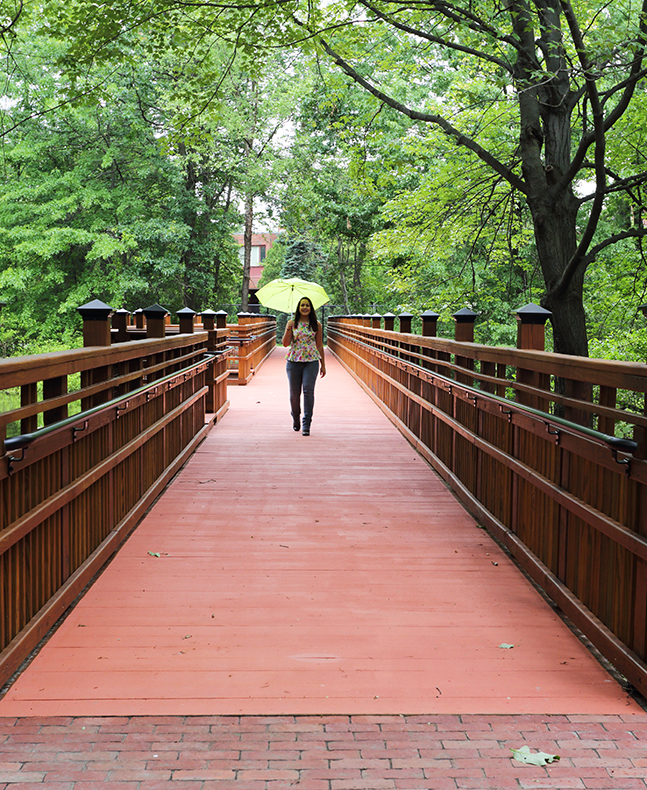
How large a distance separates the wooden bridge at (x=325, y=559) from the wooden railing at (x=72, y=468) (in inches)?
0.7

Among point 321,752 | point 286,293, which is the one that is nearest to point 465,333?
point 321,752

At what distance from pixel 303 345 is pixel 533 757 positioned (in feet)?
22.8

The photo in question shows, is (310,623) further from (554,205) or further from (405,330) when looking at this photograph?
(554,205)

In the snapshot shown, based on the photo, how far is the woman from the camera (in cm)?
925

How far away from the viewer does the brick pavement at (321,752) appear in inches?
97.7

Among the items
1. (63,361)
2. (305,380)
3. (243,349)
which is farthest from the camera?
(243,349)

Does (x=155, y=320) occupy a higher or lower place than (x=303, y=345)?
higher

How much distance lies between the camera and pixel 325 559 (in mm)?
4742

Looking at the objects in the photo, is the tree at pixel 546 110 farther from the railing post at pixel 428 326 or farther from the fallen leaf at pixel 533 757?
the fallen leaf at pixel 533 757

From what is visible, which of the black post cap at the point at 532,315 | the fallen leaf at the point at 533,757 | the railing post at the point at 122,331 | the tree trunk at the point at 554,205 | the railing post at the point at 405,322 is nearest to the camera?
the fallen leaf at the point at 533,757

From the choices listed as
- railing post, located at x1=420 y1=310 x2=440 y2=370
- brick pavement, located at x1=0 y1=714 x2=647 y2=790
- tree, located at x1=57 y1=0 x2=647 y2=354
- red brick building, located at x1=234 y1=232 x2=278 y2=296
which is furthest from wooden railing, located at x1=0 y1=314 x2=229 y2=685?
red brick building, located at x1=234 y1=232 x2=278 y2=296

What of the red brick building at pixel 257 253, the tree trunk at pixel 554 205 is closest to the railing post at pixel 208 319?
the tree trunk at pixel 554 205

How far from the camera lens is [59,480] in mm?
3748

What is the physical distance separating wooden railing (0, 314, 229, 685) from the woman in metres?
2.79
